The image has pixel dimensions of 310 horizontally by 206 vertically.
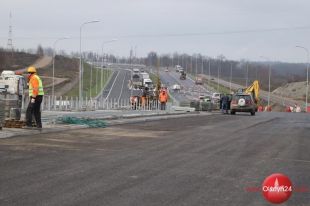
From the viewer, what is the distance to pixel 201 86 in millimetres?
131500

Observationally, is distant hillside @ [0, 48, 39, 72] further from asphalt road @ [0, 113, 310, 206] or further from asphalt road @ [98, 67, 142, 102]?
asphalt road @ [0, 113, 310, 206]

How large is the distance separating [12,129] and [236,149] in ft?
22.9

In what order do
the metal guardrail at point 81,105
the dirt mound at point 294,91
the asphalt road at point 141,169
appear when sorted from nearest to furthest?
the asphalt road at point 141,169, the metal guardrail at point 81,105, the dirt mound at point 294,91

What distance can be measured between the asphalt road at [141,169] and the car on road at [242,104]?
28835mm

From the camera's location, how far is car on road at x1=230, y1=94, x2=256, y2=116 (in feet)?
152

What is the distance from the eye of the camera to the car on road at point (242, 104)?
152ft

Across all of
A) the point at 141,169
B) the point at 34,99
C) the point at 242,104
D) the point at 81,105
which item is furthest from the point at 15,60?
the point at 141,169

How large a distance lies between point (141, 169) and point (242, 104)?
36.6 m

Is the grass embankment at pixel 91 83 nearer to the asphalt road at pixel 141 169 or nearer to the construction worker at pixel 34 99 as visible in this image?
the construction worker at pixel 34 99

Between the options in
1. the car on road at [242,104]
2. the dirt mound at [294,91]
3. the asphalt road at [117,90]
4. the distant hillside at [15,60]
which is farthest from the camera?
the dirt mound at [294,91]

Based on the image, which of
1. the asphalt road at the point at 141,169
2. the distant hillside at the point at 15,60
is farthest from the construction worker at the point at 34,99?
the distant hillside at the point at 15,60

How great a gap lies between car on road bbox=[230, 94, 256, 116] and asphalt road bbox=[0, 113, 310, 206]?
28.8 metres

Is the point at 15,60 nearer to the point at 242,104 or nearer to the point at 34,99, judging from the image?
the point at 242,104

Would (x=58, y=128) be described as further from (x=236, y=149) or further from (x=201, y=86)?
(x=201, y=86)
